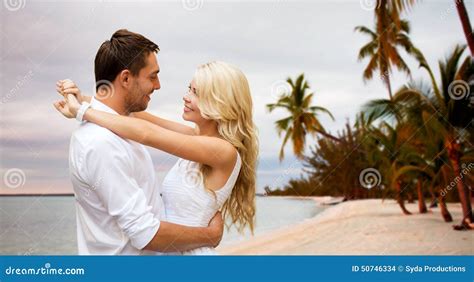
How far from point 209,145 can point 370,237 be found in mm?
9452

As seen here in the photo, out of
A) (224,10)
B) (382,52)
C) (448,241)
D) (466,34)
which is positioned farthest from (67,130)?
(382,52)

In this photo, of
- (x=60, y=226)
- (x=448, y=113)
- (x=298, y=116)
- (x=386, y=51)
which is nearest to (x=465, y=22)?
(x=448, y=113)

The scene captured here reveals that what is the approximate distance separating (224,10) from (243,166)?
3.65 metres

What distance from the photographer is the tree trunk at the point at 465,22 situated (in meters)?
7.77

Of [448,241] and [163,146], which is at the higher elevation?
[163,146]

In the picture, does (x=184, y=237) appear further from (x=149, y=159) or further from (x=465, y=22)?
(x=465, y=22)

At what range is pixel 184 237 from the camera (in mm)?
2342

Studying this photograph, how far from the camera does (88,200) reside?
220 centimetres

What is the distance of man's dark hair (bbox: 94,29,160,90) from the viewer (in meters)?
2.33
